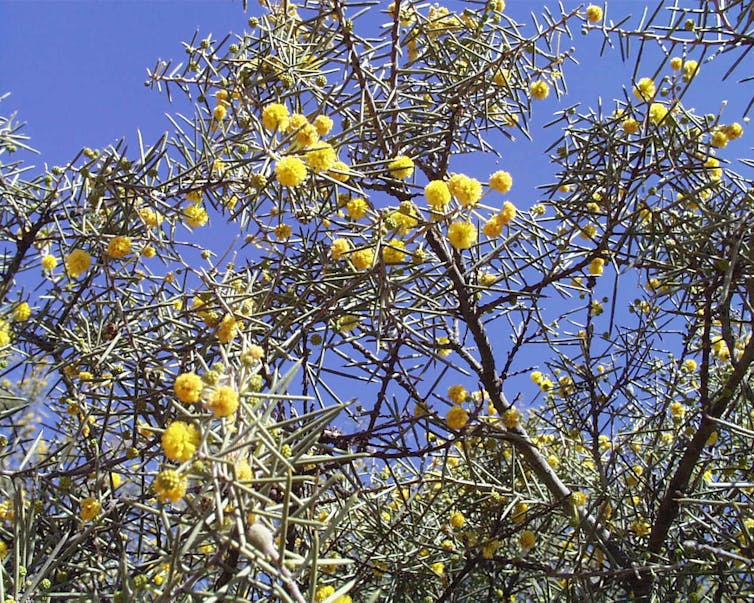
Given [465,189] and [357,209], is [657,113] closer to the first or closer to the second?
[465,189]

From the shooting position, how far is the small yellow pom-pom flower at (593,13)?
2469 millimetres

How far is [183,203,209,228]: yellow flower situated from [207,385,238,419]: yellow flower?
0.95 m

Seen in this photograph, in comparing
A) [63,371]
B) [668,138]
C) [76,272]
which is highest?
[668,138]

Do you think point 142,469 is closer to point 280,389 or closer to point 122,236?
point 122,236

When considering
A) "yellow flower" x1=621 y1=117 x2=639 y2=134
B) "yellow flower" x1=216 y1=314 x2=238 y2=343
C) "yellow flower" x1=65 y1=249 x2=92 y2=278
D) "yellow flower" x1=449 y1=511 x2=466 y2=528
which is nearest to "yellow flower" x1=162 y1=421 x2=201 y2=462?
"yellow flower" x1=216 y1=314 x2=238 y2=343

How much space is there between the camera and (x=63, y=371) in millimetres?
1974

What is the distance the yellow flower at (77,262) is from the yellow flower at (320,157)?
0.64 m

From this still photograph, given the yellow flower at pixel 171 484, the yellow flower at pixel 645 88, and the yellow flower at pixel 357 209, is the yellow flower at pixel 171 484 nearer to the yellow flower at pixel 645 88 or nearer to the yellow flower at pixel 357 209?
the yellow flower at pixel 357 209

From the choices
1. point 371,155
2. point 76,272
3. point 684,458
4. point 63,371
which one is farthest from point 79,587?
point 684,458

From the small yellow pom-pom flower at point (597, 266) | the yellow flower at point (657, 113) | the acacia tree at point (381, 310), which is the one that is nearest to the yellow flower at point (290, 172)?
the acacia tree at point (381, 310)

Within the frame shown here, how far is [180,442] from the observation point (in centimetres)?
117

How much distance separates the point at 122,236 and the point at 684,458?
168 centimetres

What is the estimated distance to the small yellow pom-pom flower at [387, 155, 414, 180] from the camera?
1.92 m

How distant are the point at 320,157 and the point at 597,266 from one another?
104 cm
